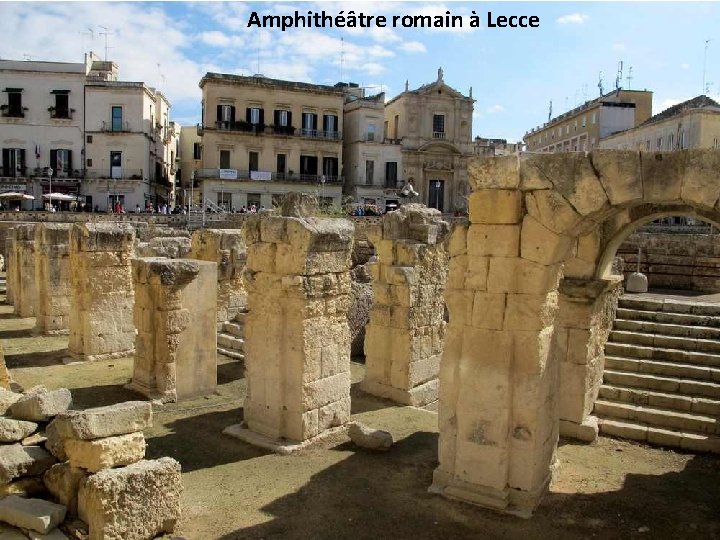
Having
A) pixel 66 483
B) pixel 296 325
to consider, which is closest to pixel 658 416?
pixel 296 325

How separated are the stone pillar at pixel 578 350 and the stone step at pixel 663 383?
33.8 inches

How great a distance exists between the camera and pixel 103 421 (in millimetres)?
5410

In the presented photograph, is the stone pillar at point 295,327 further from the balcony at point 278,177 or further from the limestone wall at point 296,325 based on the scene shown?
the balcony at point 278,177

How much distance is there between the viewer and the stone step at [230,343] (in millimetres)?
13000

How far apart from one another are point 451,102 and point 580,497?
126ft

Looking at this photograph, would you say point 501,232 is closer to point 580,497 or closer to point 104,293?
point 580,497

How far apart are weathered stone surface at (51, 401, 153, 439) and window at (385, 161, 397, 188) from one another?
36612mm

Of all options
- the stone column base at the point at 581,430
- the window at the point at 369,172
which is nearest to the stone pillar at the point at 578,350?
the stone column base at the point at 581,430

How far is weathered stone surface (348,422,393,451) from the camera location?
784cm

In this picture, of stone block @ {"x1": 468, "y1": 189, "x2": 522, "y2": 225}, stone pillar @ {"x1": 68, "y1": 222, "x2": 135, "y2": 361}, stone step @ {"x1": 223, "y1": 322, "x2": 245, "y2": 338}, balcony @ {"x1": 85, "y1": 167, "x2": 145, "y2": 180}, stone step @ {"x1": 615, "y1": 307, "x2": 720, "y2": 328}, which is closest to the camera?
stone block @ {"x1": 468, "y1": 189, "x2": 522, "y2": 225}

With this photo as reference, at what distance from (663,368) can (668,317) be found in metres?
1.37

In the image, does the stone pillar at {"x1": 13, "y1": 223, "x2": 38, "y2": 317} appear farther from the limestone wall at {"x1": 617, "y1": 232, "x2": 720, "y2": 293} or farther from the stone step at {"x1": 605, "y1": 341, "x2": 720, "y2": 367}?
the limestone wall at {"x1": 617, "y1": 232, "x2": 720, "y2": 293}

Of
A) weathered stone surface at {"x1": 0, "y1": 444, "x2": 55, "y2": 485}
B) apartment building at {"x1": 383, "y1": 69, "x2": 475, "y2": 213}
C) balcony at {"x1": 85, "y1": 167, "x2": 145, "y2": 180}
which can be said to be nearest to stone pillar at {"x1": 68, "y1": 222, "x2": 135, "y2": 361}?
weathered stone surface at {"x1": 0, "y1": 444, "x2": 55, "y2": 485}

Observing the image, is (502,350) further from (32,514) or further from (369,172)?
(369,172)
